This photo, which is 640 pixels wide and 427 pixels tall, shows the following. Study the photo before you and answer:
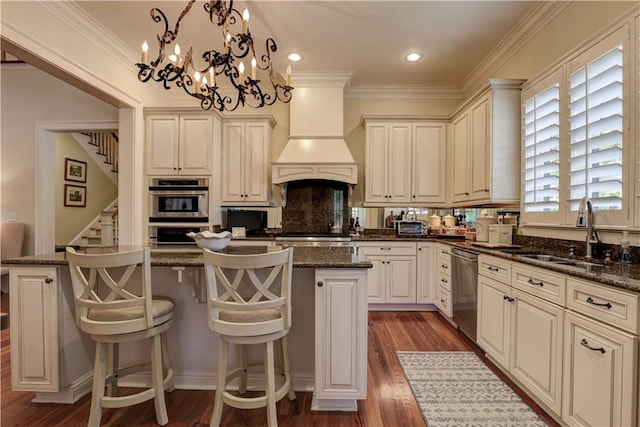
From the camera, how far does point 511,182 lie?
2.96 meters

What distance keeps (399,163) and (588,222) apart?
238 centimetres

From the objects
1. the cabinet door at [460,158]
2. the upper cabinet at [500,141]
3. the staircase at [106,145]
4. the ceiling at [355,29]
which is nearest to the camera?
the ceiling at [355,29]

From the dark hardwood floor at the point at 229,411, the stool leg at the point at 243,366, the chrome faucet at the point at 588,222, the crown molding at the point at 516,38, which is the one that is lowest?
the dark hardwood floor at the point at 229,411

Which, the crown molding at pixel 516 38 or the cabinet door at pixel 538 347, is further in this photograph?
the crown molding at pixel 516 38

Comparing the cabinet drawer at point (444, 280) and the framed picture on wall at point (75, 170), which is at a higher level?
the framed picture on wall at point (75, 170)

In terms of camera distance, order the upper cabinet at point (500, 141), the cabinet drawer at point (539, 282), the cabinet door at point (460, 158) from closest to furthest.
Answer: the cabinet drawer at point (539, 282), the upper cabinet at point (500, 141), the cabinet door at point (460, 158)

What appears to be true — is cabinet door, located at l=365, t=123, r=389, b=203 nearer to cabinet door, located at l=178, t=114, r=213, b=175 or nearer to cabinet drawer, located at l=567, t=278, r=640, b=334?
cabinet door, located at l=178, t=114, r=213, b=175

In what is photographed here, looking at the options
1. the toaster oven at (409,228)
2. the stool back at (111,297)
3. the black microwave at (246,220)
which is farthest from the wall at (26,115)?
the toaster oven at (409,228)

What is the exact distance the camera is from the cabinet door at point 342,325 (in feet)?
5.91

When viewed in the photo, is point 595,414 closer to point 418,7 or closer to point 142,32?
point 418,7

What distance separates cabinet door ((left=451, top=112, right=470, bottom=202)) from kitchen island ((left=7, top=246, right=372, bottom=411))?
2296mm

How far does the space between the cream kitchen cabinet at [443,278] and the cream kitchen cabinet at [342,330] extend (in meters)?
1.94

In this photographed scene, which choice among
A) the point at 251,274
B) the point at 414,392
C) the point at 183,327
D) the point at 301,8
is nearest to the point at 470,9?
the point at 301,8

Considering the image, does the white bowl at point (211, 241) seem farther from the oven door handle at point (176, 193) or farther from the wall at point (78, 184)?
the wall at point (78, 184)
